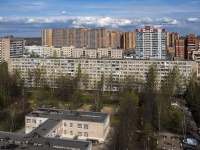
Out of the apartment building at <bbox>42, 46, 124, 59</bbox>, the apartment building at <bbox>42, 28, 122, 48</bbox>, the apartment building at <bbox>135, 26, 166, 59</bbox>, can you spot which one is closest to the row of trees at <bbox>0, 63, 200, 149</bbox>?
the apartment building at <bbox>135, 26, 166, 59</bbox>

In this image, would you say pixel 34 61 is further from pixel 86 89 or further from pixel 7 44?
pixel 7 44

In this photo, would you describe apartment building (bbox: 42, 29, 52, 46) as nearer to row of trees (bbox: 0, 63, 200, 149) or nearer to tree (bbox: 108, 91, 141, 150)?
row of trees (bbox: 0, 63, 200, 149)

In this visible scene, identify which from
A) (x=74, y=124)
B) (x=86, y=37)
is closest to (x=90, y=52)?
(x=86, y=37)

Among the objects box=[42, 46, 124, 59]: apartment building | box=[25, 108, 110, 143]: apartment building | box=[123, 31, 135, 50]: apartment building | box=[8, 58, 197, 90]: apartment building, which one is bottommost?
box=[25, 108, 110, 143]: apartment building

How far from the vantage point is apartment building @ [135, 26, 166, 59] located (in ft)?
115

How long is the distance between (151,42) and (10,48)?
1915 cm

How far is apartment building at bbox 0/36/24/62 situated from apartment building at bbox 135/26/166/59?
55.5ft

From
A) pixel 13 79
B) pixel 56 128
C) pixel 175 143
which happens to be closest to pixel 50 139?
pixel 56 128

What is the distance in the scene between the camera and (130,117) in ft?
43.5

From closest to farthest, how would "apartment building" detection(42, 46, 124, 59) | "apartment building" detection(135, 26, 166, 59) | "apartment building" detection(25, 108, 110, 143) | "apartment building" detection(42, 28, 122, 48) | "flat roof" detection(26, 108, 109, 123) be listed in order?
"apartment building" detection(25, 108, 110, 143), "flat roof" detection(26, 108, 109, 123), "apartment building" detection(135, 26, 166, 59), "apartment building" detection(42, 46, 124, 59), "apartment building" detection(42, 28, 122, 48)

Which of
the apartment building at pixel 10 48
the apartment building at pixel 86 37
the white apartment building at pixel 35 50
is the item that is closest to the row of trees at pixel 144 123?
the apartment building at pixel 10 48

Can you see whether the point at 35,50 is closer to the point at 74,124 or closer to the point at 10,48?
the point at 10,48

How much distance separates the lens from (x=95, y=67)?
2520cm

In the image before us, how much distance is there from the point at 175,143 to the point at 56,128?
5329 mm
